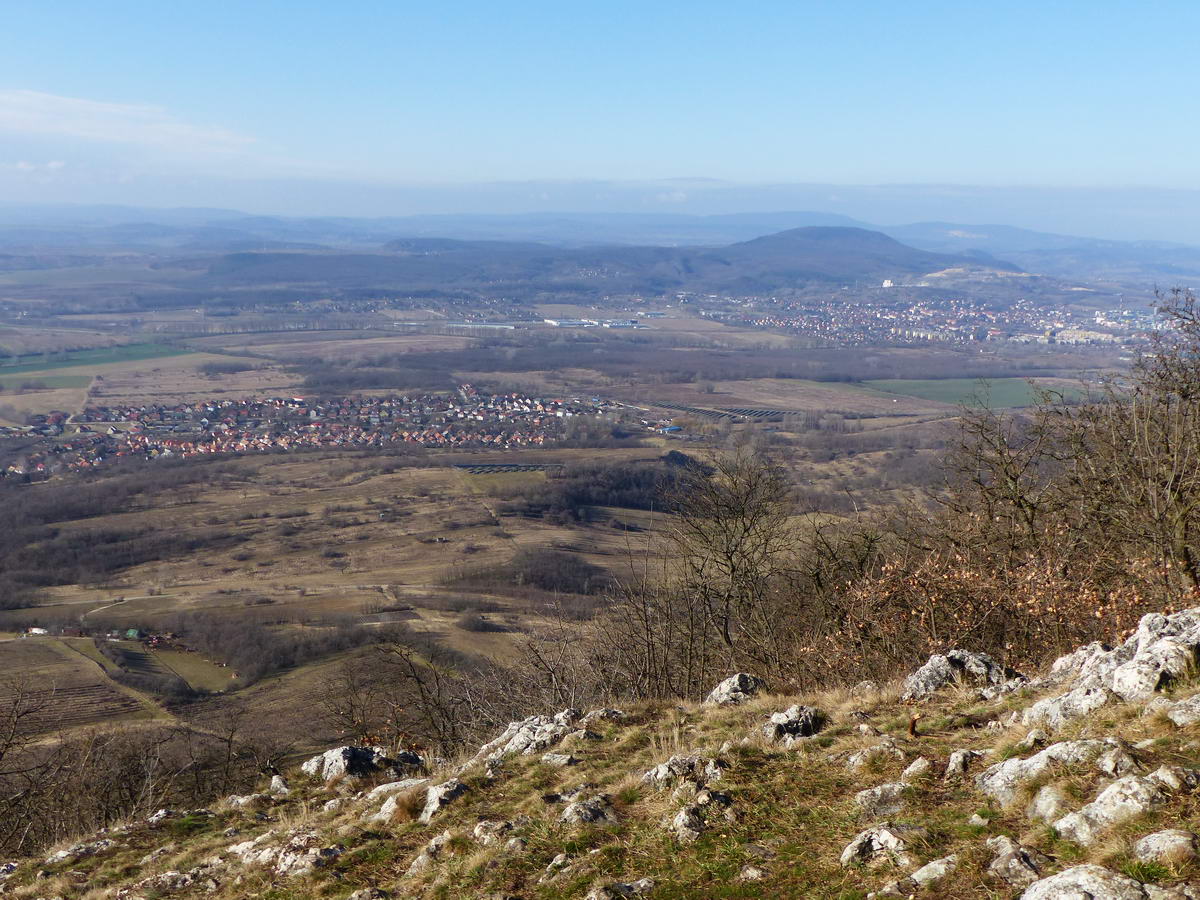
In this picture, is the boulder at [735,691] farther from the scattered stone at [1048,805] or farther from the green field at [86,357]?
the green field at [86,357]

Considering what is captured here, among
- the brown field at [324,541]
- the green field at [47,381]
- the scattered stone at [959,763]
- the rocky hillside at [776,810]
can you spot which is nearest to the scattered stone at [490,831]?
the rocky hillside at [776,810]

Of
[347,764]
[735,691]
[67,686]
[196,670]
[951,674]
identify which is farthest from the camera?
[196,670]

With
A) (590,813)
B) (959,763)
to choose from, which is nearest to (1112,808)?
(959,763)

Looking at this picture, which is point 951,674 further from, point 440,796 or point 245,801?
point 245,801

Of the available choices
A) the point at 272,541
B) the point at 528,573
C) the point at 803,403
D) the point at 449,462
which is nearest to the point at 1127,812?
the point at 528,573

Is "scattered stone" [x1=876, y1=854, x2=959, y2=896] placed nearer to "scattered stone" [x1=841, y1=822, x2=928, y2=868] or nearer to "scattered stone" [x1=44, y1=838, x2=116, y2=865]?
"scattered stone" [x1=841, y1=822, x2=928, y2=868]

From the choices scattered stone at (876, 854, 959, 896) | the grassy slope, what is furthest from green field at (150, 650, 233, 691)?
scattered stone at (876, 854, 959, 896)

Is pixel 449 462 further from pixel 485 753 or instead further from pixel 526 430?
pixel 485 753
